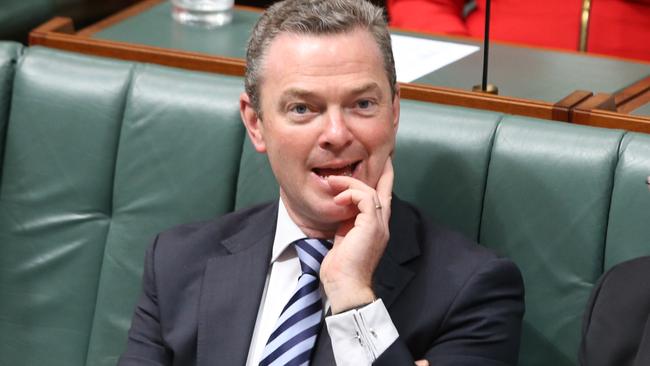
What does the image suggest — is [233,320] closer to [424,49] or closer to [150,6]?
[424,49]

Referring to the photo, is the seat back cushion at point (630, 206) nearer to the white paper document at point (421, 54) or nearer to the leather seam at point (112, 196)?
the white paper document at point (421, 54)

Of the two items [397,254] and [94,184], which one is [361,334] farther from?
[94,184]

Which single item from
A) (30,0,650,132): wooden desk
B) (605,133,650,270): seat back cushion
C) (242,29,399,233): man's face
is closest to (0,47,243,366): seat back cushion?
(30,0,650,132): wooden desk

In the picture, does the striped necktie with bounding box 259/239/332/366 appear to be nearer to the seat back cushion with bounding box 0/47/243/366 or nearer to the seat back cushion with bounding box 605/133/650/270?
the seat back cushion with bounding box 0/47/243/366

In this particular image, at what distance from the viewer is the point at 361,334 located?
5.55ft

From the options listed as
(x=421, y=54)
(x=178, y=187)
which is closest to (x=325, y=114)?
(x=178, y=187)

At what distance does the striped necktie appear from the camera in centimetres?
181

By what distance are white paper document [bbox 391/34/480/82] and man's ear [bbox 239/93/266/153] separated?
1.31 ft

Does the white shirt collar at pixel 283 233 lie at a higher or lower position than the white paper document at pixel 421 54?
lower

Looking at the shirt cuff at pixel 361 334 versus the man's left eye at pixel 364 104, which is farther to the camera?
the man's left eye at pixel 364 104

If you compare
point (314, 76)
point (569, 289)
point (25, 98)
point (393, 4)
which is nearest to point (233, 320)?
point (314, 76)

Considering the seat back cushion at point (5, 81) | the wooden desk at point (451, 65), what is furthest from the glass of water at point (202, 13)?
the seat back cushion at point (5, 81)

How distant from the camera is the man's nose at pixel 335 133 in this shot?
5.75 feet

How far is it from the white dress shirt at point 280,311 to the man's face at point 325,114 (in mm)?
91
